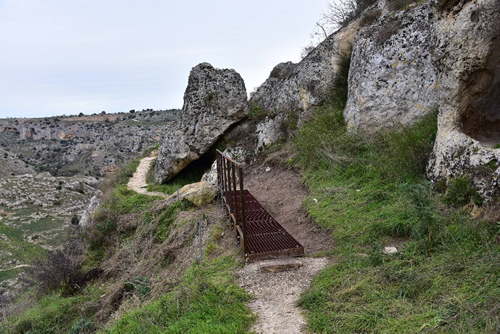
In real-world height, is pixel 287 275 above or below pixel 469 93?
below

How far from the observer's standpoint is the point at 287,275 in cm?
442

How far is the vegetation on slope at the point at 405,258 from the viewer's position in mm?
2811

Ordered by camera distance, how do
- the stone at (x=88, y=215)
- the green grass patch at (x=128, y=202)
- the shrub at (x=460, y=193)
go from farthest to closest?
the stone at (x=88, y=215) < the green grass patch at (x=128, y=202) < the shrub at (x=460, y=193)

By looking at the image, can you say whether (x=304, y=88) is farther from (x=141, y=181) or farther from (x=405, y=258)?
(x=405, y=258)

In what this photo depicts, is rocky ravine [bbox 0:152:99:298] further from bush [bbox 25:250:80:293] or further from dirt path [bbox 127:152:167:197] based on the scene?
bush [bbox 25:250:80:293]

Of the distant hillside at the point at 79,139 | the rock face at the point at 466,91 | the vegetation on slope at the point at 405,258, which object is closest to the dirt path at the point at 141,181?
the vegetation on slope at the point at 405,258

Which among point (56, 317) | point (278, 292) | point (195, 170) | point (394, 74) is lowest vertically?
point (56, 317)

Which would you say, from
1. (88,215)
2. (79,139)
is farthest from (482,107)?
(79,139)

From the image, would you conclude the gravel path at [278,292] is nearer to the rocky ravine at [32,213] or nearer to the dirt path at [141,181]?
the dirt path at [141,181]

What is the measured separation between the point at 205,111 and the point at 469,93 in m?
9.31

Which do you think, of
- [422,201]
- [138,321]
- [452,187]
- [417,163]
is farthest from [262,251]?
[417,163]

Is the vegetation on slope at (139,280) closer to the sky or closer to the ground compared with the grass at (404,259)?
closer to the ground

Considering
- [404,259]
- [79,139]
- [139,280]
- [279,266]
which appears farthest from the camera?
[79,139]

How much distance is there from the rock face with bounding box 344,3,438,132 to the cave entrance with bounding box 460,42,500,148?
83.6 inches
